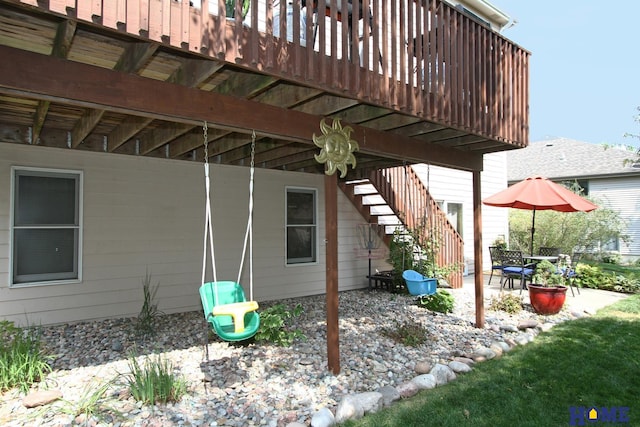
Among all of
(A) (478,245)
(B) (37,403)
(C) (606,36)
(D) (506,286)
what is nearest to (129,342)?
(B) (37,403)

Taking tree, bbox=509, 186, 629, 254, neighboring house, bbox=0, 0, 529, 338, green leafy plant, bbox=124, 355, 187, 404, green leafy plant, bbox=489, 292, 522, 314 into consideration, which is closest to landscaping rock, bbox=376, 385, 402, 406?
neighboring house, bbox=0, 0, 529, 338

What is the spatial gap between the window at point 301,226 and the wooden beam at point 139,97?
365 centimetres

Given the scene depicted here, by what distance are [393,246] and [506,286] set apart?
9.95ft

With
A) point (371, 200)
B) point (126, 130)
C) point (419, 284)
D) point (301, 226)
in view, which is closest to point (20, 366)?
point (126, 130)

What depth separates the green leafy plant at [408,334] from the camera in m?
4.67

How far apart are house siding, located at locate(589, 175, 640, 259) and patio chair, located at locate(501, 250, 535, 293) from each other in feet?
29.0

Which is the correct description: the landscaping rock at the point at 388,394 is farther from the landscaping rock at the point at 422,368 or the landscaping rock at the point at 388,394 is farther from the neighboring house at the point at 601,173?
the neighboring house at the point at 601,173

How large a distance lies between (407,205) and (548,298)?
9.41 ft

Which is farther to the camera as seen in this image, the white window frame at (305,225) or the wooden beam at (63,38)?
the white window frame at (305,225)

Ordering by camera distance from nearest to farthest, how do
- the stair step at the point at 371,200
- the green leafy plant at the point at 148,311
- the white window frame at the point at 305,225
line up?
the green leafy plant at the point at 148,311
the white window frame at the point at 305,225
the stair step at the point at 371,200

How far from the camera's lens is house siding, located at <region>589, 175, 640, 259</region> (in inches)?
583

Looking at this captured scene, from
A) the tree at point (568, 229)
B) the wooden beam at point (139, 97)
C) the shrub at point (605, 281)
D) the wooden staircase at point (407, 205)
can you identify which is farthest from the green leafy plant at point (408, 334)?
the tree at point (568, 229)

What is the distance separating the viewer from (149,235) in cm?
592
